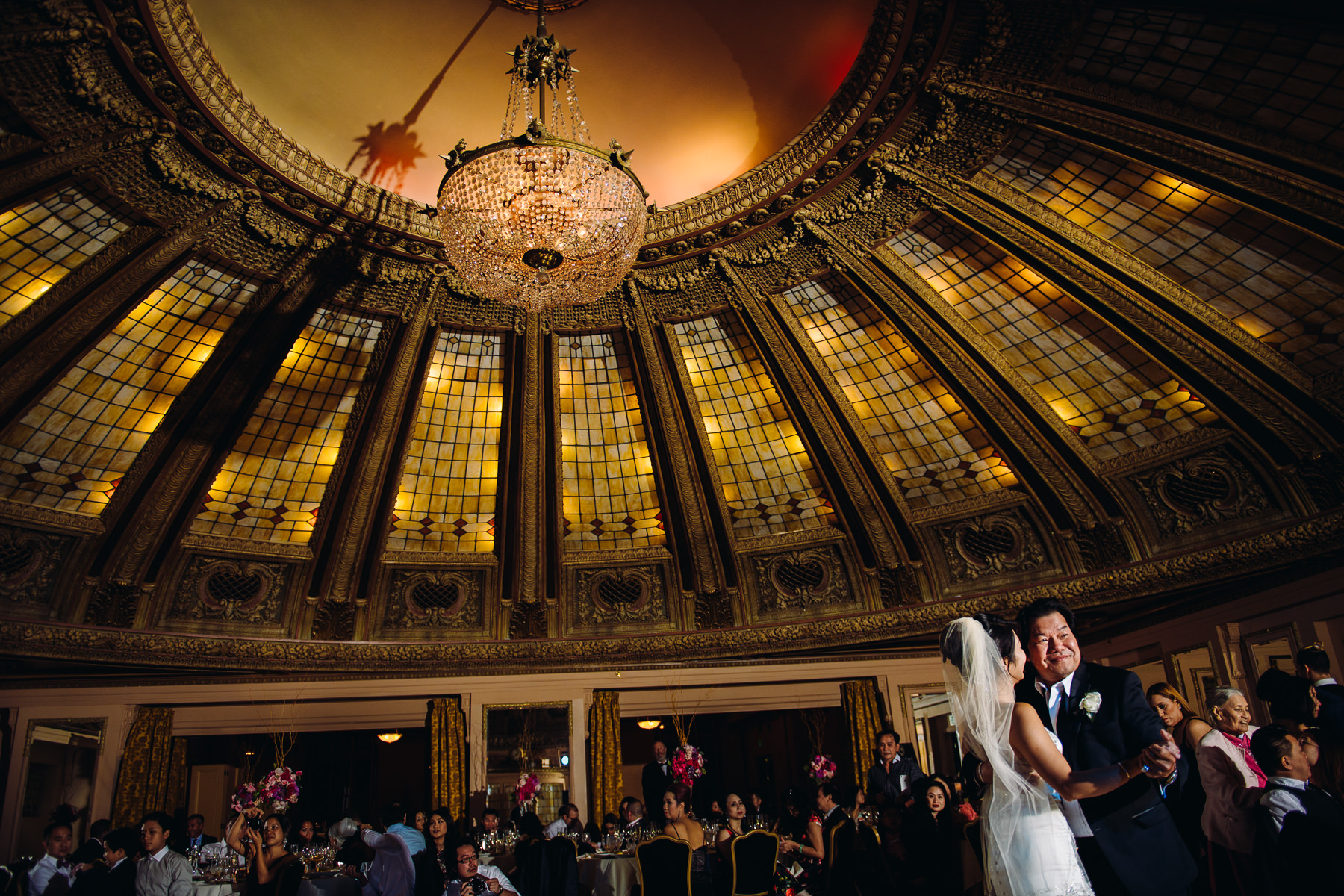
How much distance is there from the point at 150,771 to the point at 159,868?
9028 mm

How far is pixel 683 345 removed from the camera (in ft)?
47.6

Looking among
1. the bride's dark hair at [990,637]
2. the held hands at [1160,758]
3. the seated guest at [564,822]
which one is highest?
the bride's dark hair at [990,637]

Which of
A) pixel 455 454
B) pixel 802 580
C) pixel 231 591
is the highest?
pixel 455 454

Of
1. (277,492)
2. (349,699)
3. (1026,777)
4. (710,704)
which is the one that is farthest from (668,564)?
(1026,777)

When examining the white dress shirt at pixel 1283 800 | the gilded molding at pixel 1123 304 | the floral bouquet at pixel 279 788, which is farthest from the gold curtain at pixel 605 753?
the white dress shirt at pixel 1283 800

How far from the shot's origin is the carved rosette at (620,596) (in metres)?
15.9

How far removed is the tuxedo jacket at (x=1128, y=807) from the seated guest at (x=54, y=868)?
10.1 metres

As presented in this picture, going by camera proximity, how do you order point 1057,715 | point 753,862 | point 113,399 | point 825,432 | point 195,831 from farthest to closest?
point 825,432 → point 113,399 → point 195,831 → point 753,862 → point 1057,715

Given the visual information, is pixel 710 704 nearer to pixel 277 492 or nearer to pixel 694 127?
pixel 277 492

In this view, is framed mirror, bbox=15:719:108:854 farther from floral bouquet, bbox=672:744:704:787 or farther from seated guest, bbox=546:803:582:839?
floral bouquet, bbox=672:744:704:787

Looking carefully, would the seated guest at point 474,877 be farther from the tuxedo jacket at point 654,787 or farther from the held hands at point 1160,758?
the tuxedo jacket at point 654,787

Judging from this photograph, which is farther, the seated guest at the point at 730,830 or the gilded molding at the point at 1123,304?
the gilded molding at the point at 1123,304

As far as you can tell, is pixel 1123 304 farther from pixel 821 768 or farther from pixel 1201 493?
pixel 821 768

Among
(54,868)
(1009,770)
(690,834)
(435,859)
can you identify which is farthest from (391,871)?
(1009,770)
